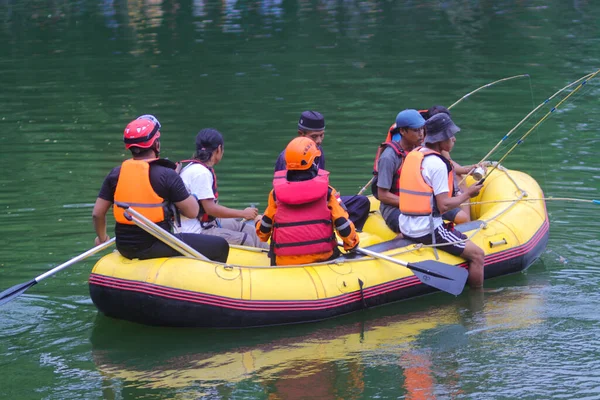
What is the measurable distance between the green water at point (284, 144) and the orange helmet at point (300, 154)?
116 cm

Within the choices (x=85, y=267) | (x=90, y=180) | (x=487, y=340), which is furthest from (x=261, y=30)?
(x=487, y=340)

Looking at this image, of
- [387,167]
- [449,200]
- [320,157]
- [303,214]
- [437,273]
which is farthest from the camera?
[387,167]

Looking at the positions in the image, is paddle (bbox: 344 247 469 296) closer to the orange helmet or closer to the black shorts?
the black shorts

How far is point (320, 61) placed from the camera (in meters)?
18.7

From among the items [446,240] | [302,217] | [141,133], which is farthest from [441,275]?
[141,133]

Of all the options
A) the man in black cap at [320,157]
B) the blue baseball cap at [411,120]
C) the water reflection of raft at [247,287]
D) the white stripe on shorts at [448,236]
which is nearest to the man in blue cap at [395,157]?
the blue baseball cap at [411,120]

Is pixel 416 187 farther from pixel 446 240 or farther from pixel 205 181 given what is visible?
pixel 205 181

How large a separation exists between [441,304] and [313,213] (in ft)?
4.33

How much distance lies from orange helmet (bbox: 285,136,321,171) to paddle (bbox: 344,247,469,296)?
33.2 inches

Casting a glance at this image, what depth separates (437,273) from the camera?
6828 millimetres

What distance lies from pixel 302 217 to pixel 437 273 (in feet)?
3.57

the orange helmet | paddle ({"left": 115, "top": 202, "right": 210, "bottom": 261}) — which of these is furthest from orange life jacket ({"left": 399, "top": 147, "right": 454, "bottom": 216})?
paddle ({"left": 115, "top": 202, "right": 210, "bottom": 261})

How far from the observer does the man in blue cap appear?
7469mm

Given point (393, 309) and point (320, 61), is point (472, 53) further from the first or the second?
point (393, 309)
